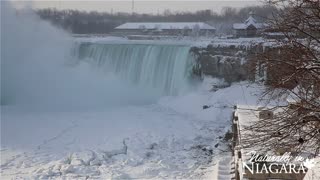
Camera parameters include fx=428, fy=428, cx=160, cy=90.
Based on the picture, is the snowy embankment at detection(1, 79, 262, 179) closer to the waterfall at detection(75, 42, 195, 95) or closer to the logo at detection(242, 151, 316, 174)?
the logo at detection(242, 151, 316, 174)

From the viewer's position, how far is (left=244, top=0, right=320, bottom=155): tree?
545 cm

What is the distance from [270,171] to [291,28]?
8.99 feet

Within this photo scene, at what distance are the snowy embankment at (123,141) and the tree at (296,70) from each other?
2.84 m

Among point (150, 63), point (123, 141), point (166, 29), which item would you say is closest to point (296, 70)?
point (123, 141)

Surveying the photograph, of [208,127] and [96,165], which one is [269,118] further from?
[208,127]

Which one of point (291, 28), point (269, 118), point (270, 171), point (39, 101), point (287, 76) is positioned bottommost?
point (39, 101)

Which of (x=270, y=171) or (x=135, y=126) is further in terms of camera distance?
(x=135, y=126)

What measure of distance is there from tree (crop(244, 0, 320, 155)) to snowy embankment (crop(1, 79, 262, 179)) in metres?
2.84

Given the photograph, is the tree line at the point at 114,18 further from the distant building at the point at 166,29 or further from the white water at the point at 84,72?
the white water at the point at 84,72

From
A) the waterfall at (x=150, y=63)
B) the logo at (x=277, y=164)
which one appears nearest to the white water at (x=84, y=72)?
the waterfall at (x=150, y=63)

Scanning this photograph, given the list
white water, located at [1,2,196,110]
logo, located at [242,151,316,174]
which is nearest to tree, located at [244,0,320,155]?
logo, located at [242,151,316,174]

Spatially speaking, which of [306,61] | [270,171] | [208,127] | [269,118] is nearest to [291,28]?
[306,61]

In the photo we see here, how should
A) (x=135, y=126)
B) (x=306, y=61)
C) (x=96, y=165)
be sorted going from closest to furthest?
(x=306, y=61), (x=96, y=165), (x=135, y=126)

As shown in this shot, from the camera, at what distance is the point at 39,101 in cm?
2408
